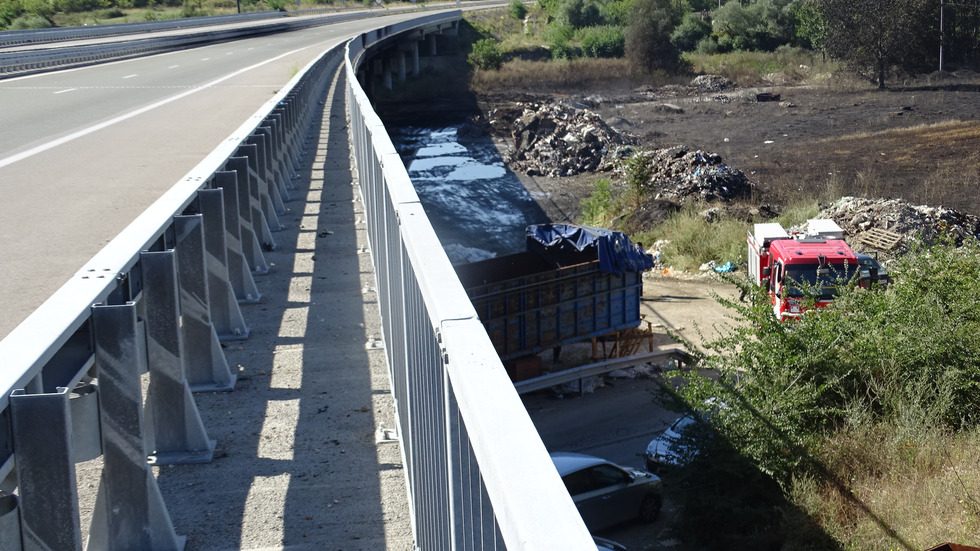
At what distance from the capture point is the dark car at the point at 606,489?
12016 mm

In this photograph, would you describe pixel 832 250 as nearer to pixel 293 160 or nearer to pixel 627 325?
pixel 627 325

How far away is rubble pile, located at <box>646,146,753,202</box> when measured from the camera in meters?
35.4

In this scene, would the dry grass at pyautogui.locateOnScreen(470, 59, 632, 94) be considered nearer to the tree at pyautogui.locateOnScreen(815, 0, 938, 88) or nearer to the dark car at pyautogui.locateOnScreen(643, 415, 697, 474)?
the tree at pyautogui.locateOnScreen(815, 0, 938, 88)

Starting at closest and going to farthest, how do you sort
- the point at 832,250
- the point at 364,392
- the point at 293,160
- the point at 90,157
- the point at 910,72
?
the point at 364,392 → the point at 90,157 → the point at 293,160 → the point at 832,250 → the point at 910,72

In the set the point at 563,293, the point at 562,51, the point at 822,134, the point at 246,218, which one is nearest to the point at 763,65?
the point at 562,51

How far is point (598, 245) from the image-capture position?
1995 centimetres

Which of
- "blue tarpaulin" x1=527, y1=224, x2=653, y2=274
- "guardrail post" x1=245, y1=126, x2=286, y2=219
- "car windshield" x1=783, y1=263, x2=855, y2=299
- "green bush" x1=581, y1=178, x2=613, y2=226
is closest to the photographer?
"guardrail post" x1=245, y1=126, x2=286, y2=219

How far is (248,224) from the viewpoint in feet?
23.1

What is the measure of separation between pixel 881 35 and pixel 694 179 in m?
38.4

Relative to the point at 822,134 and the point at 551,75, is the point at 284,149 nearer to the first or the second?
the point at 822,134

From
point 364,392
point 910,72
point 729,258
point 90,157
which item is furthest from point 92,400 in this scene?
point 910,72

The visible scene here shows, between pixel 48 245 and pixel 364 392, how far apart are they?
3347 millimetres

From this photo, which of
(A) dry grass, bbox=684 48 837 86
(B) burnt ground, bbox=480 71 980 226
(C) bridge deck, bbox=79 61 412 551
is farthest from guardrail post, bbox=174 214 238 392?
(A) dry grass, bbox=684 48 837 86

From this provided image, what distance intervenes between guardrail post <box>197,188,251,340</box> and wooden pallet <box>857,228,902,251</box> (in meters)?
24.8
